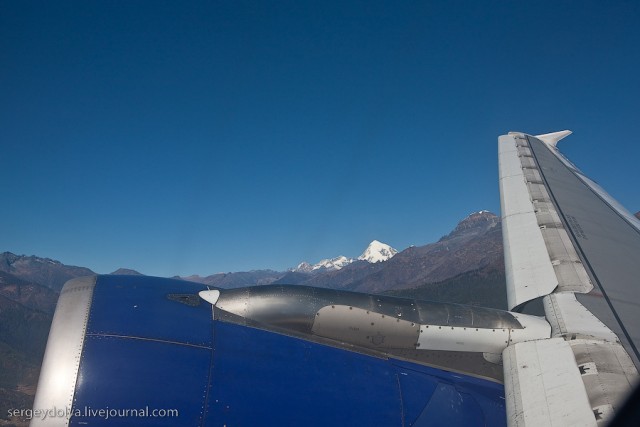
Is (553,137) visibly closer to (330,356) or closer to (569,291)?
(569,291)

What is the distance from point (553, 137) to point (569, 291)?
13.9m

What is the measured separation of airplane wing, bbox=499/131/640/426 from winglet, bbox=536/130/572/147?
4.08 m

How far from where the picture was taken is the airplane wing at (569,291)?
167 inches

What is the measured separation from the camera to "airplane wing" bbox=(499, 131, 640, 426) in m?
4.23

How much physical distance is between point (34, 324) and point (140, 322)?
210 m

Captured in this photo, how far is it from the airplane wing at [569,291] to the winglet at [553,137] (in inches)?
161

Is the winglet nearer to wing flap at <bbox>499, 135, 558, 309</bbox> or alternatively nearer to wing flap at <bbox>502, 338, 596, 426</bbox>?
wing flap at <bbox>499, 135, 558, 309</bbox>

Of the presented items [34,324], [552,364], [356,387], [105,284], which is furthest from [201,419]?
[34,324]

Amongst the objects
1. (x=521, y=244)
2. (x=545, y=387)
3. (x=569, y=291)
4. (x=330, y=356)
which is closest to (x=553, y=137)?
(x=521, y=244)

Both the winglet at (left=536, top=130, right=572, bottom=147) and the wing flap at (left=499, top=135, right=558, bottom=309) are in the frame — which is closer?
the wing flap at (left=499, top=135, right=558, bottom=309)

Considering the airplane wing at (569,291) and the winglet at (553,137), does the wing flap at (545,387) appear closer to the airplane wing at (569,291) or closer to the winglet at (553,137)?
the airplane wing at (569,291)

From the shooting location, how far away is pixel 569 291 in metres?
6.74

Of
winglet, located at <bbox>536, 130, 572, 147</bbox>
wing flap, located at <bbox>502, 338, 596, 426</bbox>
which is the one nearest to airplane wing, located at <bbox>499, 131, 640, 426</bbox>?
wing flap, located at <bbox>502, 338, 596, 426</bbox>

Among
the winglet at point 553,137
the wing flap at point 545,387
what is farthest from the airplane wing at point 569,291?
the winglet at point 553,137
